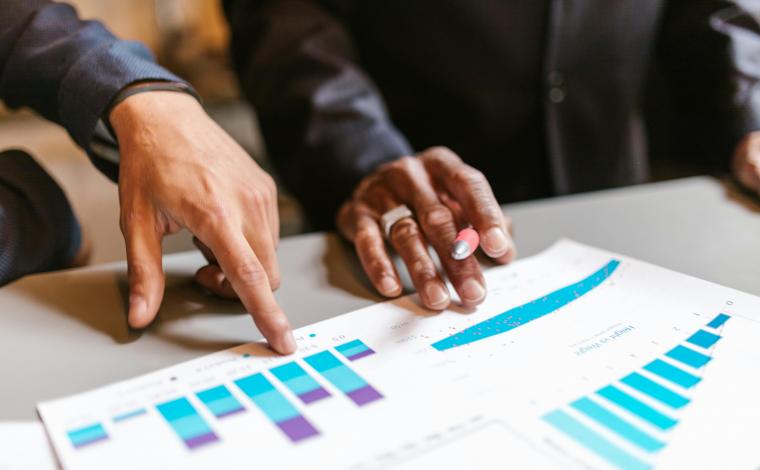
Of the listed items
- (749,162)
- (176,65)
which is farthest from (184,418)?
(176,65)

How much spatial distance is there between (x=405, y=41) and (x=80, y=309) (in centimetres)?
70

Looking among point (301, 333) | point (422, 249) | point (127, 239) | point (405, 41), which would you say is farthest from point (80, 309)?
point (405, 41)

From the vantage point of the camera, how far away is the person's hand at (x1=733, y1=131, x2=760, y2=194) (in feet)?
2.42

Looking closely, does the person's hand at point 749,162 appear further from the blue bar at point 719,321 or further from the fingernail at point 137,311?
the fingernail at point 137,311

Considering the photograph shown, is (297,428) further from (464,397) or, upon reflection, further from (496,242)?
(496,242)

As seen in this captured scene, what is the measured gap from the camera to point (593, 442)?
13.1 inches

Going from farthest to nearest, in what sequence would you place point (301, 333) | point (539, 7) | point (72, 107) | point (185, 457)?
point (539, 7), point (72, 107), point (301, 333), point (185, 457)

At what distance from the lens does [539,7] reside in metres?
Answer: 0.93

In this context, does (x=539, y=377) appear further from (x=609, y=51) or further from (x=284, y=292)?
(x=609, y=51)

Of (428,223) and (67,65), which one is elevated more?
(67,65)

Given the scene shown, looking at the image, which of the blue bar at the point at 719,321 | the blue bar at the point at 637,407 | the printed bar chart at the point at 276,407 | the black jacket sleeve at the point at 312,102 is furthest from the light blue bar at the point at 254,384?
the black jacket sleeve at the point at 312,102

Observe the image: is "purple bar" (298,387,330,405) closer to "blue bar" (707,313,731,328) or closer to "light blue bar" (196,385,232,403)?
"light blue bar" (196,385,232,403)

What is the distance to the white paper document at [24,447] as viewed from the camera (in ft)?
1.07

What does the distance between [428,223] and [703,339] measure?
265 mm
